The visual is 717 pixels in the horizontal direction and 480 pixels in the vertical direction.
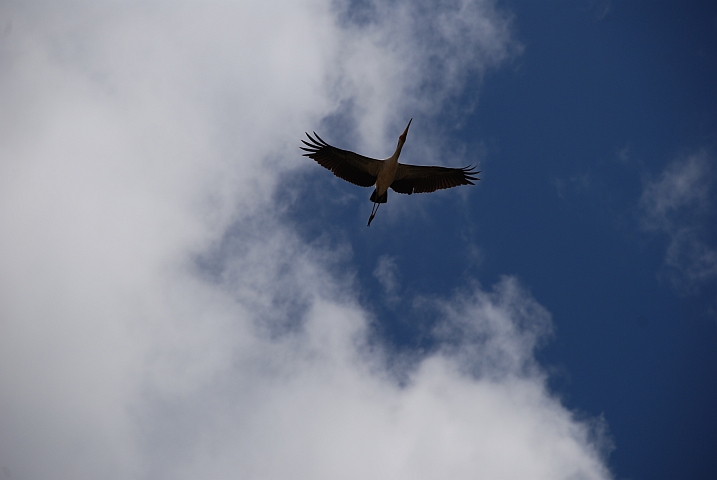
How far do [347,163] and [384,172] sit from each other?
1795 mm

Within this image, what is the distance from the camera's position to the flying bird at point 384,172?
27578mm

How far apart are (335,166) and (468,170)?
21.1 ft

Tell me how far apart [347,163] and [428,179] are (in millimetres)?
4152

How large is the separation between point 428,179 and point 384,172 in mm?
2546

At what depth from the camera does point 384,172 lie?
27.9 meters

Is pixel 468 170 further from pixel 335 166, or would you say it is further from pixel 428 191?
pixel 335 166

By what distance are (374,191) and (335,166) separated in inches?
90.6

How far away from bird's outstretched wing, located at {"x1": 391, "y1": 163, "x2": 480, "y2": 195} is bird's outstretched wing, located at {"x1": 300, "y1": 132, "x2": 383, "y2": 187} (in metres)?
1.29

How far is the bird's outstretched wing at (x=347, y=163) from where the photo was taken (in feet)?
Result: 89.6

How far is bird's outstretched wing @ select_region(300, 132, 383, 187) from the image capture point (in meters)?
27.3

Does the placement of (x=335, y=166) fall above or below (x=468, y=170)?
below

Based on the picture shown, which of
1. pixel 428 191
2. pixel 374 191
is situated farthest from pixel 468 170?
pixel 374 191

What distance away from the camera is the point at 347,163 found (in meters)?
28.0

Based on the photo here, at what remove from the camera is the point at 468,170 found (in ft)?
94.0
